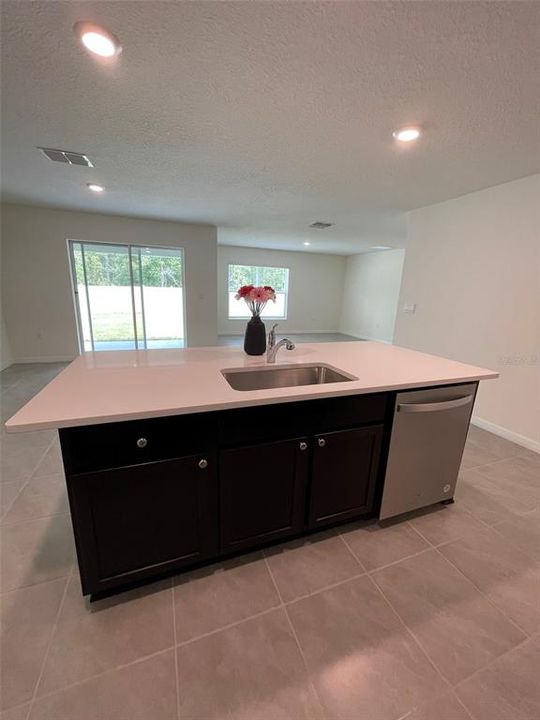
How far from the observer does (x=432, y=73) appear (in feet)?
4.74

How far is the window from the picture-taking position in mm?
7961

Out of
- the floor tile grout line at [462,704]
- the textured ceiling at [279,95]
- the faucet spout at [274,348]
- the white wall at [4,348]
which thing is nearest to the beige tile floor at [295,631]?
the floor tile grout line at [462,704]

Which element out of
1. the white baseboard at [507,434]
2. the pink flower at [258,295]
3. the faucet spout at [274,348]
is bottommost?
the white baseboard at [507,434]

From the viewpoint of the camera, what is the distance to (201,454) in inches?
49.0

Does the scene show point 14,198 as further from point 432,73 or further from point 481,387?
point 481,387

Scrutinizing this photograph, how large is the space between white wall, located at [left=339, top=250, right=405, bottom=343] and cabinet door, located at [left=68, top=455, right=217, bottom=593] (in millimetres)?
6569

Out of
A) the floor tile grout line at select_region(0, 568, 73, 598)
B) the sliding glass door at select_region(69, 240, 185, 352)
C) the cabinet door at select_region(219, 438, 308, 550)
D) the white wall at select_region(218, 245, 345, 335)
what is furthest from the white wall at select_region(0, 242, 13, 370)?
the cabinet door at select_region(219, 438, 308, 550)

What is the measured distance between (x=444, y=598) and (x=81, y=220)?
6.08m

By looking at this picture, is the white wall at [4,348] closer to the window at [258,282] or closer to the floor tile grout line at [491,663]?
the window at [258,282]

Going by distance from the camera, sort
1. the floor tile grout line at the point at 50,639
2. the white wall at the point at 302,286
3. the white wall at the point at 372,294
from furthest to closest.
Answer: the white wall at the point at 302,286, the white wall at the point at 372,294, the floor tile grout line at the point at 50,639

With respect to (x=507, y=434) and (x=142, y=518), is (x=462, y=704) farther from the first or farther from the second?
(x=507, y=434)

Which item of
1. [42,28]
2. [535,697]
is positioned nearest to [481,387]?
[535,697]

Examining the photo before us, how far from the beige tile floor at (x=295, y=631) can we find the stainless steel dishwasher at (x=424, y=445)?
21 centimetres

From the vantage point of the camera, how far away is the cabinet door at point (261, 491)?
1.33 meters
